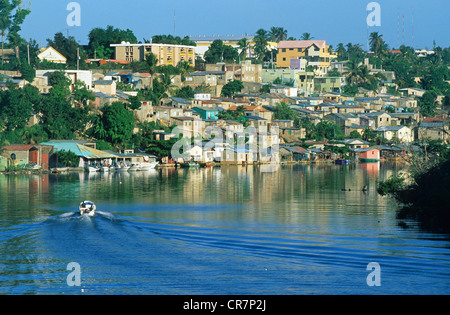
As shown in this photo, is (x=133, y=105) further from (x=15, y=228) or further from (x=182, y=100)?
(x=15, y=228)

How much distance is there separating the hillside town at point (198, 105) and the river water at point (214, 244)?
9.31 metres

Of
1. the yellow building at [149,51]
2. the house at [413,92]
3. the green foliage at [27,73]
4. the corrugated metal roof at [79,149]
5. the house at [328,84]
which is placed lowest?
the corrugated metal roof at [79,149]

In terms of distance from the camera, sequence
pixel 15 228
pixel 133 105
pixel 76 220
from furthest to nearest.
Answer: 1. pixel 133 105
2. pixel 76 220
3. pixel 15 228

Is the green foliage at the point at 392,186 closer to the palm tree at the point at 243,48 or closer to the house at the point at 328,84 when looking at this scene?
the house at the point at 328,84

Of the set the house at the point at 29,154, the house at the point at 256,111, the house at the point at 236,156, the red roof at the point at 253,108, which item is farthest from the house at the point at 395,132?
the house at the point at 29,154

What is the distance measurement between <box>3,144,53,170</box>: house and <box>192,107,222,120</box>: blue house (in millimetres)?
12298

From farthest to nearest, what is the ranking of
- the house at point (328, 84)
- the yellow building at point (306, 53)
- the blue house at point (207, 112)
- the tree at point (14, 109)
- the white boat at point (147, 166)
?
the yellow building at point (306, 53) < the house at point (328, 84) < the blue house at point (207, 112) < the white boat at point (147, 166) < the tree at point (14, 109)

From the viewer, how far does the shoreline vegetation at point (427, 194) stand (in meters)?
19.2

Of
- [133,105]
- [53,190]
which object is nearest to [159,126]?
[133,105]

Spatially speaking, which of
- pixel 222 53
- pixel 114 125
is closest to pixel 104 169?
pixel 114 125

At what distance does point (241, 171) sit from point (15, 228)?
69.1 feet

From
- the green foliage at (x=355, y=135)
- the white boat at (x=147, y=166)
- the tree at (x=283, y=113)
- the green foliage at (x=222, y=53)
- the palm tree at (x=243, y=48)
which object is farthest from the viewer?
the palm tree at (x=243, y=48)

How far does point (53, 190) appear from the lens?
27906 millimetres

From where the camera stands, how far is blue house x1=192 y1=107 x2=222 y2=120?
46406mm
